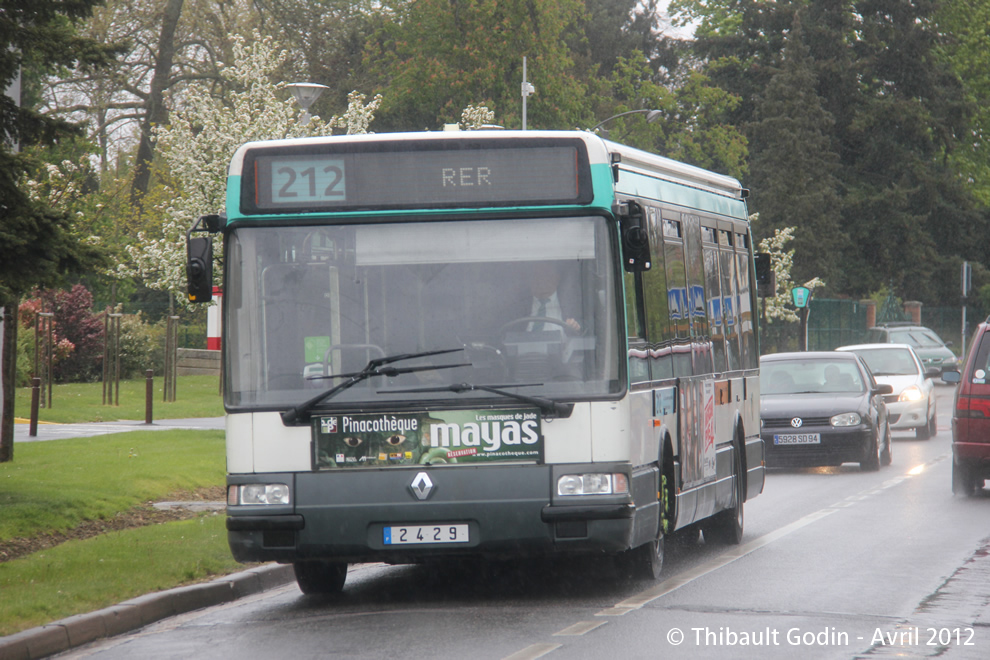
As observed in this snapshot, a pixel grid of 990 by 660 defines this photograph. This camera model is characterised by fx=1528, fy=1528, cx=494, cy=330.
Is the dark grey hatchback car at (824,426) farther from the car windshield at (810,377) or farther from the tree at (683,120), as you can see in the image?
the tree at (683,120)

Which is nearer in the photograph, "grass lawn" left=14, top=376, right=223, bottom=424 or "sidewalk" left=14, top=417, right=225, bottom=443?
"sidewalk" left=14, top=417, right=225, bottom=443

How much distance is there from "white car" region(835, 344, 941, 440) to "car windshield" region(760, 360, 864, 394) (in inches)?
199

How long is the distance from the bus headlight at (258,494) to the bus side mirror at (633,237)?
2.45m

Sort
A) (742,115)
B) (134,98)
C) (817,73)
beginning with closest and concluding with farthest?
(134,98) → (817,73) → (742,115)

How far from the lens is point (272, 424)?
9.00 meters

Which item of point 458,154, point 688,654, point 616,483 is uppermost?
point 458,154

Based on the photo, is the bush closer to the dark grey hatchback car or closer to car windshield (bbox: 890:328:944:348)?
car windshield (bbox: 890:328:944:348)

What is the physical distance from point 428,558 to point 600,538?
1.03 meters

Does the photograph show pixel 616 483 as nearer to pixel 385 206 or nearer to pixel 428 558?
pixel 428 558

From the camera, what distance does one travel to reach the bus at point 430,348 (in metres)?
8.89

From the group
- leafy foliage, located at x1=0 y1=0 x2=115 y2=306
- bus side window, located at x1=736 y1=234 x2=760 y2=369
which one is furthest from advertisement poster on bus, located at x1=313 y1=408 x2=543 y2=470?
bus side window, located at x1=736 y1=234 x2=760 y2=369

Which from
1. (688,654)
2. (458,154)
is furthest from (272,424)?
(688,654)

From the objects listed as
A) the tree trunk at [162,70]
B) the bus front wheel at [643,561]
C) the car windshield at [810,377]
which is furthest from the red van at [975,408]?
the tree trunk at [162,70]

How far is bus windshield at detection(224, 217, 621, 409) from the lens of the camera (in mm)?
8969
